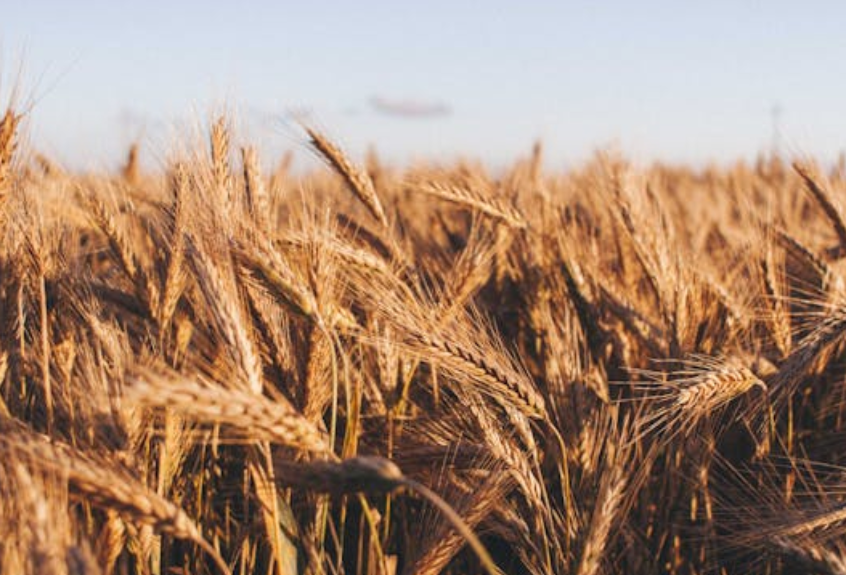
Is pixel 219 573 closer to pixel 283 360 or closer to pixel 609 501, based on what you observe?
pixel 283 360

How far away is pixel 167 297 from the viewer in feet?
6.90

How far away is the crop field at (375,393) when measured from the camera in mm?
1511

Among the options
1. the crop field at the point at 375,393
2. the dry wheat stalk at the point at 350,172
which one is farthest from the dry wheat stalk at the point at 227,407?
the dry wheat stalk at the point at 350,172

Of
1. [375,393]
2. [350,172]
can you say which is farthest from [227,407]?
[350,172]

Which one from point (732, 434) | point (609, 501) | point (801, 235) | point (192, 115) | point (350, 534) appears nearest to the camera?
point (609, 501)

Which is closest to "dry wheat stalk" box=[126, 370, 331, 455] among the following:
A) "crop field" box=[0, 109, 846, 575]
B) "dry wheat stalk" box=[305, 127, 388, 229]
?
"crop field" box=[0, 109, 846, 575]

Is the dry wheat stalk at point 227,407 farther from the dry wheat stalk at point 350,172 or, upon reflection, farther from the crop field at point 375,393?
the dry wheat stalk at point 350,172

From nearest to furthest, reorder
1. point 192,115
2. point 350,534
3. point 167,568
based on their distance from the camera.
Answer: point 167,568 → point 192,115 → point 350,534

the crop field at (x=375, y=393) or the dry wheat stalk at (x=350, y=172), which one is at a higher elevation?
the dry wheat stalk at (x=350, y=172)

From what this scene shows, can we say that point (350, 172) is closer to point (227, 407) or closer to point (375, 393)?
point (375, 393)

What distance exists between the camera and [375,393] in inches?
93.0

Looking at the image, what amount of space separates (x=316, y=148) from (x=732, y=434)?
5.33 ft

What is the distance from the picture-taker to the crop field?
4.96 feet

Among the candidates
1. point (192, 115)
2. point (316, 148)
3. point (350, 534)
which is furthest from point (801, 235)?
point (192, 115)
